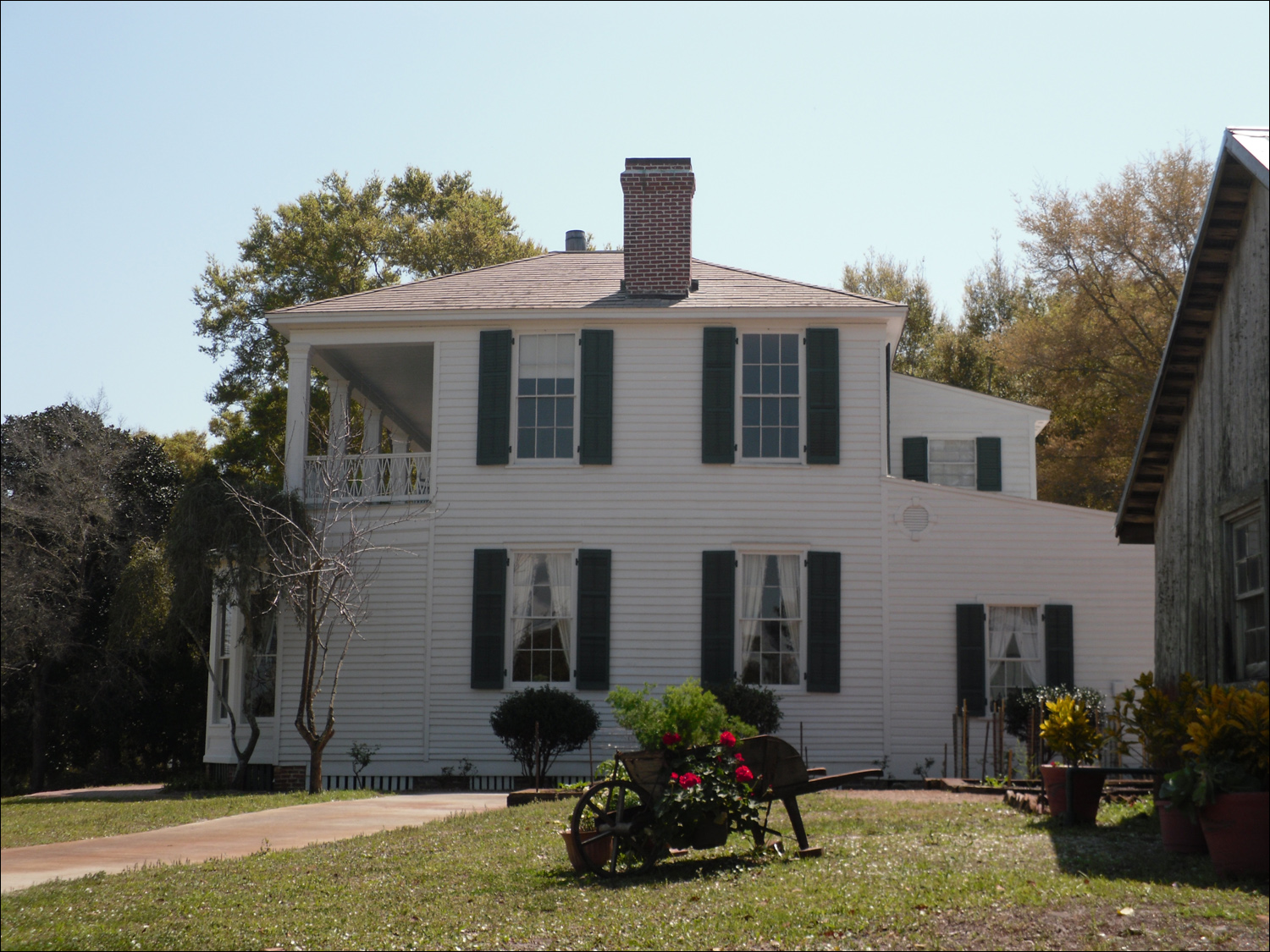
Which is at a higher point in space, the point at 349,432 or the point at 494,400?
the point at 494,400

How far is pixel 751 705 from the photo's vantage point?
15.8m

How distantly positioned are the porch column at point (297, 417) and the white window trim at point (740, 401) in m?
5.99

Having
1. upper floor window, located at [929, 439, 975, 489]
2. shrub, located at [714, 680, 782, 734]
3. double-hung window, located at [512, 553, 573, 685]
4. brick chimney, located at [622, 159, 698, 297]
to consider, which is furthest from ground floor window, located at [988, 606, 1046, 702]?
brick chimney, located at [622, 159, 698, 297]

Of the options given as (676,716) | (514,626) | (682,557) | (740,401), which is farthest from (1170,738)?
(514,626)

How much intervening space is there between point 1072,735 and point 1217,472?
231 centimetres

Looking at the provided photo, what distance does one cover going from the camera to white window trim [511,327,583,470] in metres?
17.2

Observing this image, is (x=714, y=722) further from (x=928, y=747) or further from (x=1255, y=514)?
(x=928, y=747)

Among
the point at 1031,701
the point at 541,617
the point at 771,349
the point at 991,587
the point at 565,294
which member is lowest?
the point at 1031,701

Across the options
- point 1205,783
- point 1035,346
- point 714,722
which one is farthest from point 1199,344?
point 1035,346

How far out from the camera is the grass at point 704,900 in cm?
604

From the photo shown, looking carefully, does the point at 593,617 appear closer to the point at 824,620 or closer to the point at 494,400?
the point at 824,620

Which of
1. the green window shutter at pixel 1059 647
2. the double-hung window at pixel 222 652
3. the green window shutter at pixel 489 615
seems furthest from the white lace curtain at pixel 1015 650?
the double-hung window at pixel 222 652

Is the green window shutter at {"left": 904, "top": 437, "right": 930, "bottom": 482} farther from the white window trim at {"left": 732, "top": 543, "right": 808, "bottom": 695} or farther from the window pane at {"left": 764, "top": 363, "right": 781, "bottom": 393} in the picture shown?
the white window trim at {"left": 732, "top": 543, "right": 808, "bottom": 695}

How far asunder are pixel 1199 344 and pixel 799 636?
25.6ft
